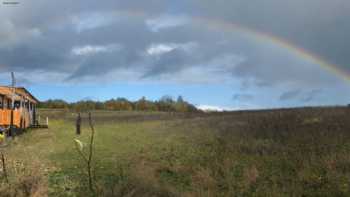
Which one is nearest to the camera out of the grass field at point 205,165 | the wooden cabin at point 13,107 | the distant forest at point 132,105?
the grass field at point 205,165

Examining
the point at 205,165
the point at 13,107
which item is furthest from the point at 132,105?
the point at 205,165

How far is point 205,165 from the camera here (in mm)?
13406

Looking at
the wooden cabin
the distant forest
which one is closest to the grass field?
the wooden cabin

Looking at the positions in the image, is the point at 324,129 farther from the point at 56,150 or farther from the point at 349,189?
the point at 56,150

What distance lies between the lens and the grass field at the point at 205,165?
10.0 m

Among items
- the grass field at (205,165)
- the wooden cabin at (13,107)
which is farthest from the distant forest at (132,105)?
the grass field at (205,165)

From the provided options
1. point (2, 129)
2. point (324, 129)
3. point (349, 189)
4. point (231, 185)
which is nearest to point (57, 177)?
point (231, 185)

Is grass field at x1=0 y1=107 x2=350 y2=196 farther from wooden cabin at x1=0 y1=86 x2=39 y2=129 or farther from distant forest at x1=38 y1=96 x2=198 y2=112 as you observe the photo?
distant forest at x1=38 y1=96 x2=198 y2=112

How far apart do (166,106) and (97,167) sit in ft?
354

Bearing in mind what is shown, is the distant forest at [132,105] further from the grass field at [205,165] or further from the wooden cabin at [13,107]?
the grass field at [205,165]

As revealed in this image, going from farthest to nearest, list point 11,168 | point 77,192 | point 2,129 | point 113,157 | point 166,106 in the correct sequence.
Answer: point 166,106
point 2,129
point 113,157
point 11,168
point 77,192

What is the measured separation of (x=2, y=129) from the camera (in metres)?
26.6

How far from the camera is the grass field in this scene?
394 inches

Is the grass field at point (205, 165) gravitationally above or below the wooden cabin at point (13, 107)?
below
